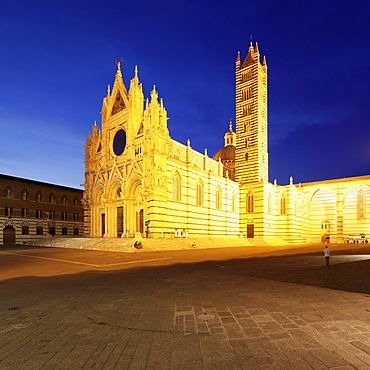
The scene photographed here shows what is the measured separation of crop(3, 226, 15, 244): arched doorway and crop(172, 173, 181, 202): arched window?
28.0 m

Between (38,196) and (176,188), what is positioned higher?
(176,188)

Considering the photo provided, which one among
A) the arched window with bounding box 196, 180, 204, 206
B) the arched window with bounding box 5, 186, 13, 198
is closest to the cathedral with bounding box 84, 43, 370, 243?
the arched window with bounding box 196, 180, 204, 206

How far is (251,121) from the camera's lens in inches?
1799

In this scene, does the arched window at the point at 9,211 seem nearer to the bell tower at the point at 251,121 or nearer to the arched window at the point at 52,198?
the arched window at the point at 52,198

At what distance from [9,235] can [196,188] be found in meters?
30.7

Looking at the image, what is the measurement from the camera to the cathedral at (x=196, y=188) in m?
30.9

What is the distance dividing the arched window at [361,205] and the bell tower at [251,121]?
745 inches

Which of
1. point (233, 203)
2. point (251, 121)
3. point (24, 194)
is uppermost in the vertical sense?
point (251, 121)

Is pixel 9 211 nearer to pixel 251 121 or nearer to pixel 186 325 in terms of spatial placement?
pixel 251 121

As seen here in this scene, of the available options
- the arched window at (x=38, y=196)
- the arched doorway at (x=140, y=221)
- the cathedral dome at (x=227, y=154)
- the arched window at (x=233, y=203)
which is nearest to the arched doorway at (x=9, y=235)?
Answer: the arched window at (x=38, y=196)

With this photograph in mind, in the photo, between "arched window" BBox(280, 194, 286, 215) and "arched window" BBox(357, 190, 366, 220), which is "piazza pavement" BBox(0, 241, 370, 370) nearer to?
"arched window" BBox(280, 194, 286, 215)

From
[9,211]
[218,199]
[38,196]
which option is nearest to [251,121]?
[218,199]

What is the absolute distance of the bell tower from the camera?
44969 millimetres

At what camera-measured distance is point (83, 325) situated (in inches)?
197
